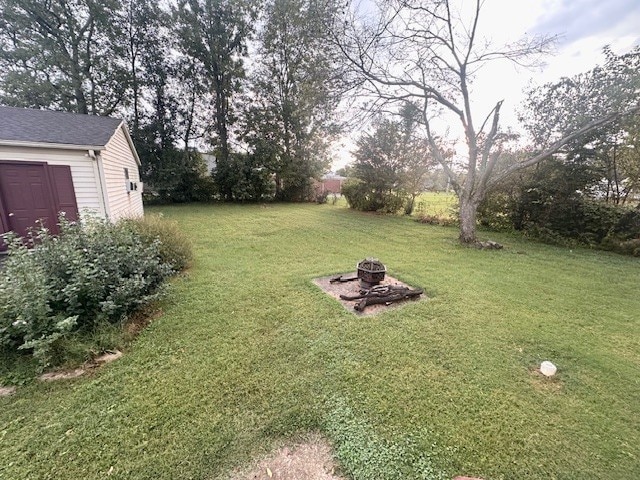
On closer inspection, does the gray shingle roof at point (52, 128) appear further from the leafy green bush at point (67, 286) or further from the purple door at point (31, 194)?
the leafy green bush at point (67, 286)

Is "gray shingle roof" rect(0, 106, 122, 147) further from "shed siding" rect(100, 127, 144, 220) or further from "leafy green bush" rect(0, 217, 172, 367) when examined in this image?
"leafy green bush" rect(0, 217, 172, 367)

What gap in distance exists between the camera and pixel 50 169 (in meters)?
6.16

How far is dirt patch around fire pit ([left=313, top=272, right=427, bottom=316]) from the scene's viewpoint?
12.1 feet

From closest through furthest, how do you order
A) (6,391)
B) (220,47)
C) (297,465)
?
1. (297,465)
2. (6,391)
3. (220,47)

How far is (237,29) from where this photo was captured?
17.3 meters

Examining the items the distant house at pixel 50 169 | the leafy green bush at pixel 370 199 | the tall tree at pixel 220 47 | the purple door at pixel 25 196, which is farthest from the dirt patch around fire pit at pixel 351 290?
the tall tree at pixel 220 47

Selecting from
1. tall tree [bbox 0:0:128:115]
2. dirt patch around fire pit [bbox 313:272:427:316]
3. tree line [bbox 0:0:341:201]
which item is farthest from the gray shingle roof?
tall tree [bbox 0:0:128:115]

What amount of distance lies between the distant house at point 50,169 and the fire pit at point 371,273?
16.8 ft

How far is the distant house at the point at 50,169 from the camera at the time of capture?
5854mm

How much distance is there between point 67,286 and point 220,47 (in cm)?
1962

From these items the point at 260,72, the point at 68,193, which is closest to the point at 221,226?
the point at 68,193

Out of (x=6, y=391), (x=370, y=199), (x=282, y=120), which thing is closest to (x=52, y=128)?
(x=6, y=391)

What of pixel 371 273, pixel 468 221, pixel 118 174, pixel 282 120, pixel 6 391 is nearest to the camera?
pixel 6 391

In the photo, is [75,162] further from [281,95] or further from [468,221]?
[281,95]
